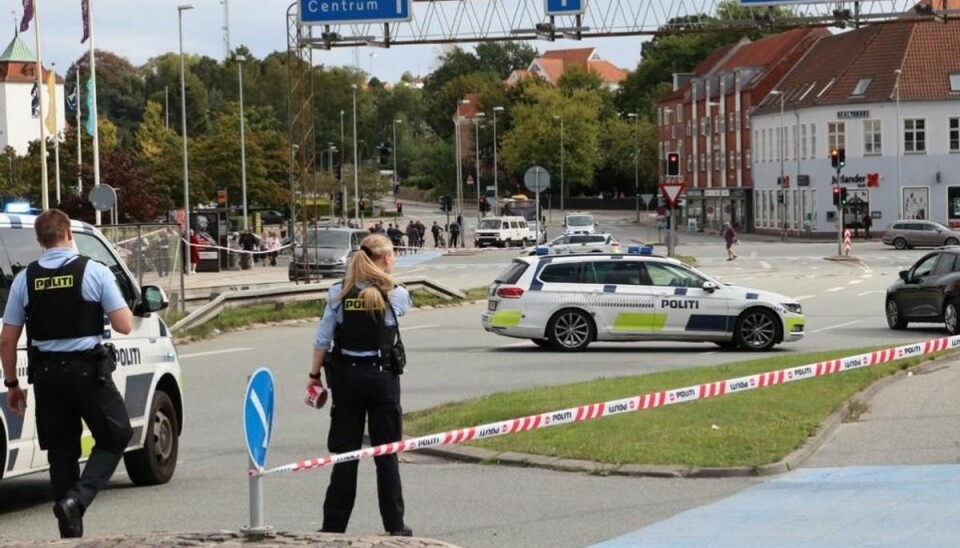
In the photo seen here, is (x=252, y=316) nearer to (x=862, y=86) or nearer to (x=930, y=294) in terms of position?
(x=930, y=294)

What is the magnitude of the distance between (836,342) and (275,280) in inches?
1127

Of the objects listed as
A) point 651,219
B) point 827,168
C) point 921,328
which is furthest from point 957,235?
point 651,219

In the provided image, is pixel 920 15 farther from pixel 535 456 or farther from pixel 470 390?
pixel 535 456

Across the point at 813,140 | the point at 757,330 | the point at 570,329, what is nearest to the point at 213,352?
the point at 570,329

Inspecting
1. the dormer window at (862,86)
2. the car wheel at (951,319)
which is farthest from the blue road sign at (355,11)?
the dormer window at (862,86)

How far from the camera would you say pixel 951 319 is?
27422 millimetres

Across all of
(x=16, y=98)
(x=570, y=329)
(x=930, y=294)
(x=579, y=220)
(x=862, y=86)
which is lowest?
(x=570, y=329)

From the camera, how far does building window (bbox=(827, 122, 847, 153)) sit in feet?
295

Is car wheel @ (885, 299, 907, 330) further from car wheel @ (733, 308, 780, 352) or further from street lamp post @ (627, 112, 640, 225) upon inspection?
street lamp post @ (627, 112, 640, 225)

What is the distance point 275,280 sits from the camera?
52844 millimetres

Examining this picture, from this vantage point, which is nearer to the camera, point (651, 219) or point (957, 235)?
point (957, 235)

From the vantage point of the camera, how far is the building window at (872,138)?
290 feet

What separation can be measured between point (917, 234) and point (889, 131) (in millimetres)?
14597

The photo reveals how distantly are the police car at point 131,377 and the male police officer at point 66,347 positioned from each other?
3.95 ft
